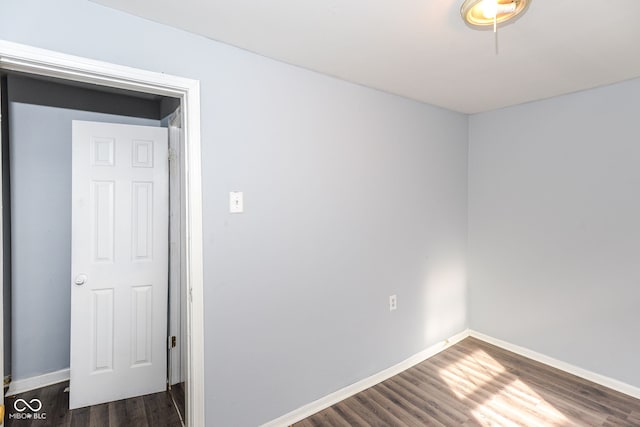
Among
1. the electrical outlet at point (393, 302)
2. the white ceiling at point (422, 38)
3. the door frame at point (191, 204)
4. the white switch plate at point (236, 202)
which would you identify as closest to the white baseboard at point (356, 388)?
the electrical outlet at point (393, 302)

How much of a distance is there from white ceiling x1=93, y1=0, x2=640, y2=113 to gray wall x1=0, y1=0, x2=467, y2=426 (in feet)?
0.50

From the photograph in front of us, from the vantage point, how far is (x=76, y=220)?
226cm

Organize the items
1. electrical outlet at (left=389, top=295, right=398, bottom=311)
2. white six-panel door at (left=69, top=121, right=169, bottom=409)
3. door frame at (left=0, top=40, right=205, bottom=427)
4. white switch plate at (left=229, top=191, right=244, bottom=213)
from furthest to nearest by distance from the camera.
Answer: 1. electrical outlet at (left=389, top=295, right=398, bottom=311)
2. white six-panel door at (left=69, top=121, right=169, bottom=409)
3. white switch plate at (left=229, top=191, right=244, bottom=213)
4. door frame at (left=0, top=40, right=205, bottom=427)

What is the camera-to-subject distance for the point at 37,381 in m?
2.47

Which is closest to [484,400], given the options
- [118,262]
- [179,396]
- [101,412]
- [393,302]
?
[393,302]

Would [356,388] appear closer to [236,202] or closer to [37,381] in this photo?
[236,202]

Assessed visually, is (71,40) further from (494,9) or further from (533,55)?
(533,55)

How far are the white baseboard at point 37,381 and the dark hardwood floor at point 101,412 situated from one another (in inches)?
1.7

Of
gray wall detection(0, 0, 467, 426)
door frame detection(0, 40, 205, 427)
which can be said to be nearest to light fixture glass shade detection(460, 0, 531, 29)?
gray wall detection(0, 0, 467, 426)

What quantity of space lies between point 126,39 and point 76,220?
1382 mm

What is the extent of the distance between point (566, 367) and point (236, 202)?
9.73 feet

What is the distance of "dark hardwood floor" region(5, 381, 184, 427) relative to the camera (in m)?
2.09

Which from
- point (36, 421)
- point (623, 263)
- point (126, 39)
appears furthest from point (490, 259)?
point (36, 421)

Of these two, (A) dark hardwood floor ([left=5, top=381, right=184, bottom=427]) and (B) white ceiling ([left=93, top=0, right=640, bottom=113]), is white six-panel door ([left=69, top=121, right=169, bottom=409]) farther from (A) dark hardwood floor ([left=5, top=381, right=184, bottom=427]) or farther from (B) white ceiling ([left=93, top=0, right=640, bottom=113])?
(B) white ceiling ([left=93, top=0, right=640, bottom=113])
